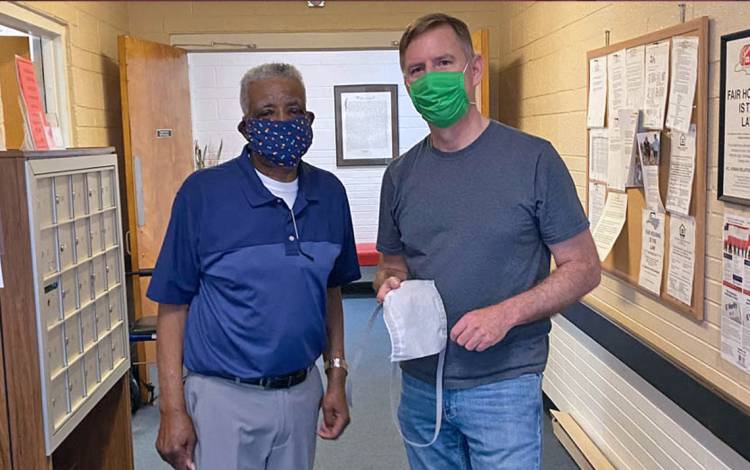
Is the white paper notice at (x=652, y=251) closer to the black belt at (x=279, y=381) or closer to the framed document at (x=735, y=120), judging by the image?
the framed document at (x=735, y=120)

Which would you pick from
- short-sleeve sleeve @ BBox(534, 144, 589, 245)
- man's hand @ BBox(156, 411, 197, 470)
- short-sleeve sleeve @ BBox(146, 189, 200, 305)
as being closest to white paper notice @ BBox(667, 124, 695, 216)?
short-sleeve sleeve @ BBox(534, 144, 589, 245)

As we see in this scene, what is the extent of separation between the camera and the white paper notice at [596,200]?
9.42ft

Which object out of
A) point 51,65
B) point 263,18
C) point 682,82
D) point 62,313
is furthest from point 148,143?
point 682,82

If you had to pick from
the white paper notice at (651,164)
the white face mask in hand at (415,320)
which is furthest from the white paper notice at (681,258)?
the white face mask in hand at (415,320)

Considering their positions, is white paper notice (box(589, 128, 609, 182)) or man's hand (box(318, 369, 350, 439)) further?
white paper notice (box(589, 128, 609, 182))

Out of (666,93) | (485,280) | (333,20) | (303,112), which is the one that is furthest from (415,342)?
(333,20)

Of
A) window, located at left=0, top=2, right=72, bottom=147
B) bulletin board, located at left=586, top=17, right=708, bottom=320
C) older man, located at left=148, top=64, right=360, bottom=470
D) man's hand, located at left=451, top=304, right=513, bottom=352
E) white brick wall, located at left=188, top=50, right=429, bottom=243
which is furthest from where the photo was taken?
white brick wall, located at left=188, top=50, right=429, bottom=243

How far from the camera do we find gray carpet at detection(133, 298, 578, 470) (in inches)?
130

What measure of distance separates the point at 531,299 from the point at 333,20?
3620mm

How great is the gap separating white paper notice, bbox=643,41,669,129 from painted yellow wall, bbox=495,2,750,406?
9 cm

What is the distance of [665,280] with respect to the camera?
229 centimetres

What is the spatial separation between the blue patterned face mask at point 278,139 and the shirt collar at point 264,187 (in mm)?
45

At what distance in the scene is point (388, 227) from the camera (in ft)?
5.87

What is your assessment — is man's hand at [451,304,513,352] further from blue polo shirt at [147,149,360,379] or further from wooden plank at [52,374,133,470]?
wooden plank at [52,374,133,470]
